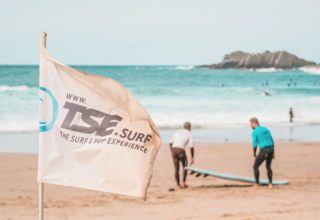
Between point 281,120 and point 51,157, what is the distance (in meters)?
30.4

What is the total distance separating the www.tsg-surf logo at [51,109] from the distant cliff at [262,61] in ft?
547

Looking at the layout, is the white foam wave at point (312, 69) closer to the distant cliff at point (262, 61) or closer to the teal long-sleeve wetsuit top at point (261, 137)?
the distant cliff at point (262, 61)

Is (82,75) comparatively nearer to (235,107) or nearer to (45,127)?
(45,127)

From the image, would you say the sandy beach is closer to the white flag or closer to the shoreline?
the shoreline

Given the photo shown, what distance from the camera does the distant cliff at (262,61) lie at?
172 meters

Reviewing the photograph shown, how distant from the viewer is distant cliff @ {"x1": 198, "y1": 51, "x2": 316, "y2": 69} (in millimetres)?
172250

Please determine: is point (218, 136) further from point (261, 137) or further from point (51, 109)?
point (51, 109)

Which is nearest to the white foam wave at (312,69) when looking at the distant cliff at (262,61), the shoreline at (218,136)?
the distant cliff at (262,61)

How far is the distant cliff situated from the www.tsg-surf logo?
167m

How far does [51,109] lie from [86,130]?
37cm

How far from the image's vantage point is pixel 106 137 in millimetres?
5590

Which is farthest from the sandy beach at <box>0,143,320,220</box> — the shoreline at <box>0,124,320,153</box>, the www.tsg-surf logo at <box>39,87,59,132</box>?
the www.tsg-surf logo at <box>39,87,59,132</box>

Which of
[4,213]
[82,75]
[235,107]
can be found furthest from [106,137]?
[235,107]

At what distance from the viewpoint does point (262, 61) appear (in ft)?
570
